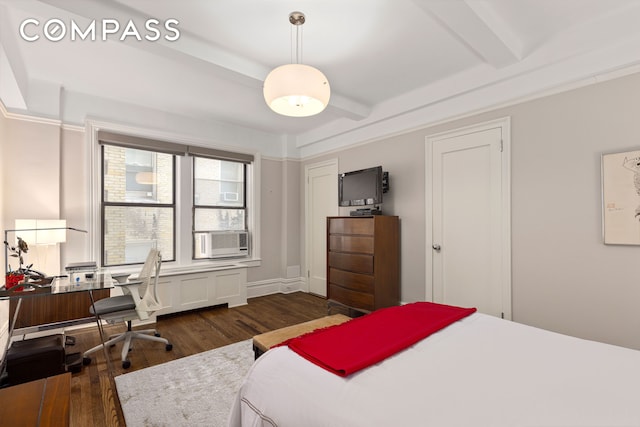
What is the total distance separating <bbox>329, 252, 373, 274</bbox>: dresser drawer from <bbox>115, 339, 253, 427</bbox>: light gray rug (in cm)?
158

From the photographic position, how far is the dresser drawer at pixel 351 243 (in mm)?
3673

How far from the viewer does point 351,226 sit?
12.8 feet

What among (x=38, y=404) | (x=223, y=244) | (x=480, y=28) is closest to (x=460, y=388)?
(x=38, y=404)

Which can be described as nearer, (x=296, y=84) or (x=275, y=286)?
(x=296, y=84)

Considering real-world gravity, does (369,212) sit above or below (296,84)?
below

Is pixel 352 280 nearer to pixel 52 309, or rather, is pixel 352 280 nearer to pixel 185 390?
pixel 185 390

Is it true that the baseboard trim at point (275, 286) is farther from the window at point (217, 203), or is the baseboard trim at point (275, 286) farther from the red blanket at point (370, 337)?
the red blanket at point (370, 337)

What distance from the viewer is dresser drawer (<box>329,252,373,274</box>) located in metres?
3.66

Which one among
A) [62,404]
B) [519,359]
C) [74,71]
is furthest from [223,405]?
[74,71]

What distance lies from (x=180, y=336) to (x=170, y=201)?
6.23 feet

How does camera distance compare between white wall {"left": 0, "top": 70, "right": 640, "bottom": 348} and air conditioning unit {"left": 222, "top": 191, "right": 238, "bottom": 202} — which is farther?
air conditioning unit {"left": 222, "top": 191, "right": 238, "bottom": 202}

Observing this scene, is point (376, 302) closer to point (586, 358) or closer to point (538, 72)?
point (586, 358)

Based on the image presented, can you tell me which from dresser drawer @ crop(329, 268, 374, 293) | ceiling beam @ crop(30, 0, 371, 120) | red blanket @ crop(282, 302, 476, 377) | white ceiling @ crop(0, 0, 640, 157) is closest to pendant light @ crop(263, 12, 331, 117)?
white ceiling @ crop(0, 0, 640, 157)

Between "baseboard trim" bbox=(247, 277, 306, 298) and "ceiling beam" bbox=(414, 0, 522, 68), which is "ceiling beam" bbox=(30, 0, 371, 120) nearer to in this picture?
"ceiling beam" bbox=(414, 0, 522, 68)
